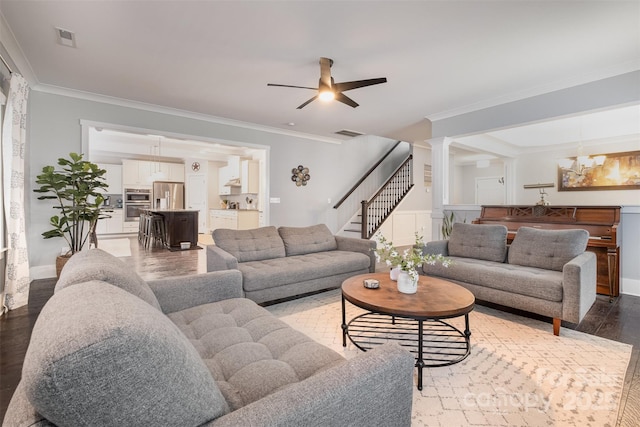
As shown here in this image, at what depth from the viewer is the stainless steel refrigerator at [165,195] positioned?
959cm

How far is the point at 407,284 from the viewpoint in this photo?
7.41 feet

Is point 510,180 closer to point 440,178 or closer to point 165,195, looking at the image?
point 440,178

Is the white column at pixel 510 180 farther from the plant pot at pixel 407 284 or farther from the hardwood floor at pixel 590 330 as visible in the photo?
the plant pot at pixel 407 284

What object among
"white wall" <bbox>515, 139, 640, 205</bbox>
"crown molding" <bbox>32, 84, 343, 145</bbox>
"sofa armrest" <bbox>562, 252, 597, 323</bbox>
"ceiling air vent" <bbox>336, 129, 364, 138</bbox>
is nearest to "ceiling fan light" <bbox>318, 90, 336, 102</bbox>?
"sofa armrest" <bbox>562, 252, 597, 323</bbox>

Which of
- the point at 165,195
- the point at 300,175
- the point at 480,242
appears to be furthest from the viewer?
the point at 165,195

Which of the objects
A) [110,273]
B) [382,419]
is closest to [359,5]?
[110,273]

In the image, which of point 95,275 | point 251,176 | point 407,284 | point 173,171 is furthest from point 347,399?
point 173,171

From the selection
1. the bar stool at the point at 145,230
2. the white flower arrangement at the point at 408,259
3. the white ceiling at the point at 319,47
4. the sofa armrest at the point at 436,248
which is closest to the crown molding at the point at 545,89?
the white ceiling at the point at 319,47

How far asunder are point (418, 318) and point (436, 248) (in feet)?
7.09

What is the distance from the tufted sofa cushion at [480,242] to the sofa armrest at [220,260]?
271 cm

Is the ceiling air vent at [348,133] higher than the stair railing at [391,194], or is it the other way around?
the ceiling air vent at [348,133]

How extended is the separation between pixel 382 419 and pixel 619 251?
434 centimetres

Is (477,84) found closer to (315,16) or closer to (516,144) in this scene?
(315,16)

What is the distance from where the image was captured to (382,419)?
3.11ft
